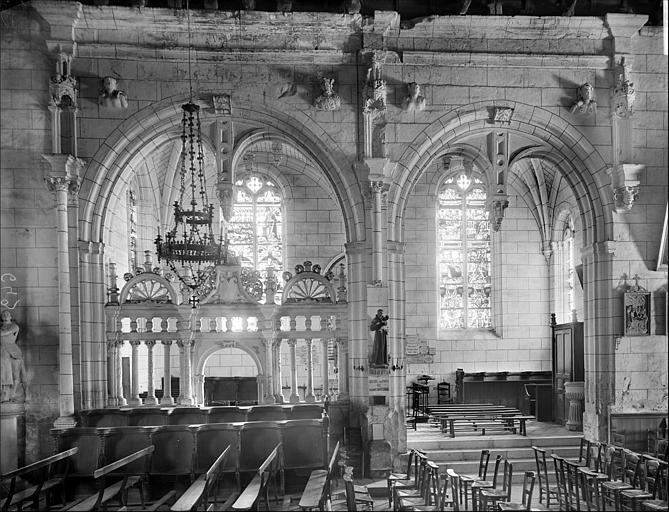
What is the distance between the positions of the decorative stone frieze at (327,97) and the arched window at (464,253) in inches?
267

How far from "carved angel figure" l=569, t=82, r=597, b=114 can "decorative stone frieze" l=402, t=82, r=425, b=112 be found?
2.86m

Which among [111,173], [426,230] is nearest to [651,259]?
[426,230]

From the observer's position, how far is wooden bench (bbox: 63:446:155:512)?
806 cm

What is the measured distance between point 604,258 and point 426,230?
20.0 feet

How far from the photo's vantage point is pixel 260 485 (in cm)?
856

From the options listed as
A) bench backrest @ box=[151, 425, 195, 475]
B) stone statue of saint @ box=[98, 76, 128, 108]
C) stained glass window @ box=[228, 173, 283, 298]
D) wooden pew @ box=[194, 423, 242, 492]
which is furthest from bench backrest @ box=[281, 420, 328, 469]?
stained glass window @ box=[228, 173, 283, 298]

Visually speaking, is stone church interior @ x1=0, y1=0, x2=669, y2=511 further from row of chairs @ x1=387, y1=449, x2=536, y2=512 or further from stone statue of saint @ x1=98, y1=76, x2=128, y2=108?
row of chairs @ x1=387, y1=449, x2=536, y2=512

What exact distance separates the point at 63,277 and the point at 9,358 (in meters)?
1.57

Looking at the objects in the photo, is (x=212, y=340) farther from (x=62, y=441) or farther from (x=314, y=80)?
(x=314, y=80)

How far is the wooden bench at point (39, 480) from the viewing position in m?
8.66

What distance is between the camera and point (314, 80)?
13273 millimetres

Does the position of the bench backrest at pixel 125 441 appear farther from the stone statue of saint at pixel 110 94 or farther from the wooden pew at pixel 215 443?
the stone statue of saint at pixel 110 94

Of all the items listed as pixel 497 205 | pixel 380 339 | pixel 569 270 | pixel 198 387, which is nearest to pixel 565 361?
pixel 569 270

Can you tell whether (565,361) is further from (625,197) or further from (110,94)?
(110,94)
